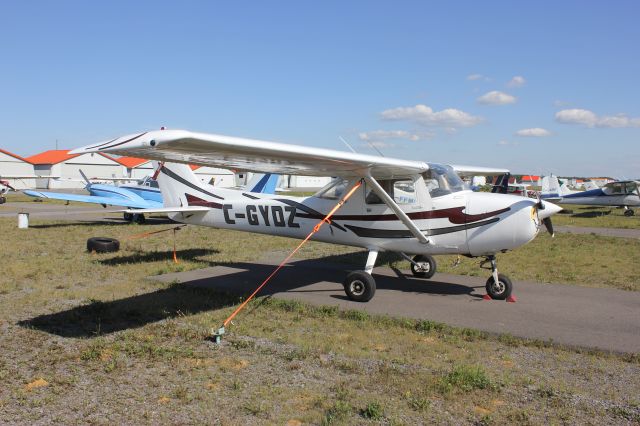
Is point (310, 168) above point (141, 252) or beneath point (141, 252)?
above

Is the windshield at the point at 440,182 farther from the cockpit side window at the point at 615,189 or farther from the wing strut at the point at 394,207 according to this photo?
the cockpit side window at the point at 615,189

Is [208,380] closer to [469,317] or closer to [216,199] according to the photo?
[469,317]

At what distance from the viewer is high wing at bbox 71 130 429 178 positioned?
512 cm

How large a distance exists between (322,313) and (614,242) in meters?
13.8

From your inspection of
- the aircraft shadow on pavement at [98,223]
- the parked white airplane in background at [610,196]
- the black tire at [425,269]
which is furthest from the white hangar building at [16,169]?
the black tire at [425,269]

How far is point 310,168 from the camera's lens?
8.87 meters

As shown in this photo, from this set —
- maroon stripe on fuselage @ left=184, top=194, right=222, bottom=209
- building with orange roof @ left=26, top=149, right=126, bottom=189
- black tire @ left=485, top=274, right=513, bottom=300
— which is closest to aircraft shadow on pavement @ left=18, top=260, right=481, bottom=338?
black tire @ left=485, top=274, right=513, bottom=300

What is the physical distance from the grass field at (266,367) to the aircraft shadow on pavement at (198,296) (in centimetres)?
5

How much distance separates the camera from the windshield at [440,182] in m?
8.91

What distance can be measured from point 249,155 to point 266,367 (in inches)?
112

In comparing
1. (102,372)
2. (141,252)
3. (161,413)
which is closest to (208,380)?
(161,413)

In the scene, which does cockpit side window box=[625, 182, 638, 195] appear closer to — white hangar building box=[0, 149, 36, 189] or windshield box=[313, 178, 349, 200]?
windshield box=[313, 178, 349, 200]

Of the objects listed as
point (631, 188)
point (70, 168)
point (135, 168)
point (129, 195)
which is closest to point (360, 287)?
point (129, 195)

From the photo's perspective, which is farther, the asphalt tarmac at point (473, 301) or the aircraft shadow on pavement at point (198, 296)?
the aircraft shadow on pavement at point (198, 296)
